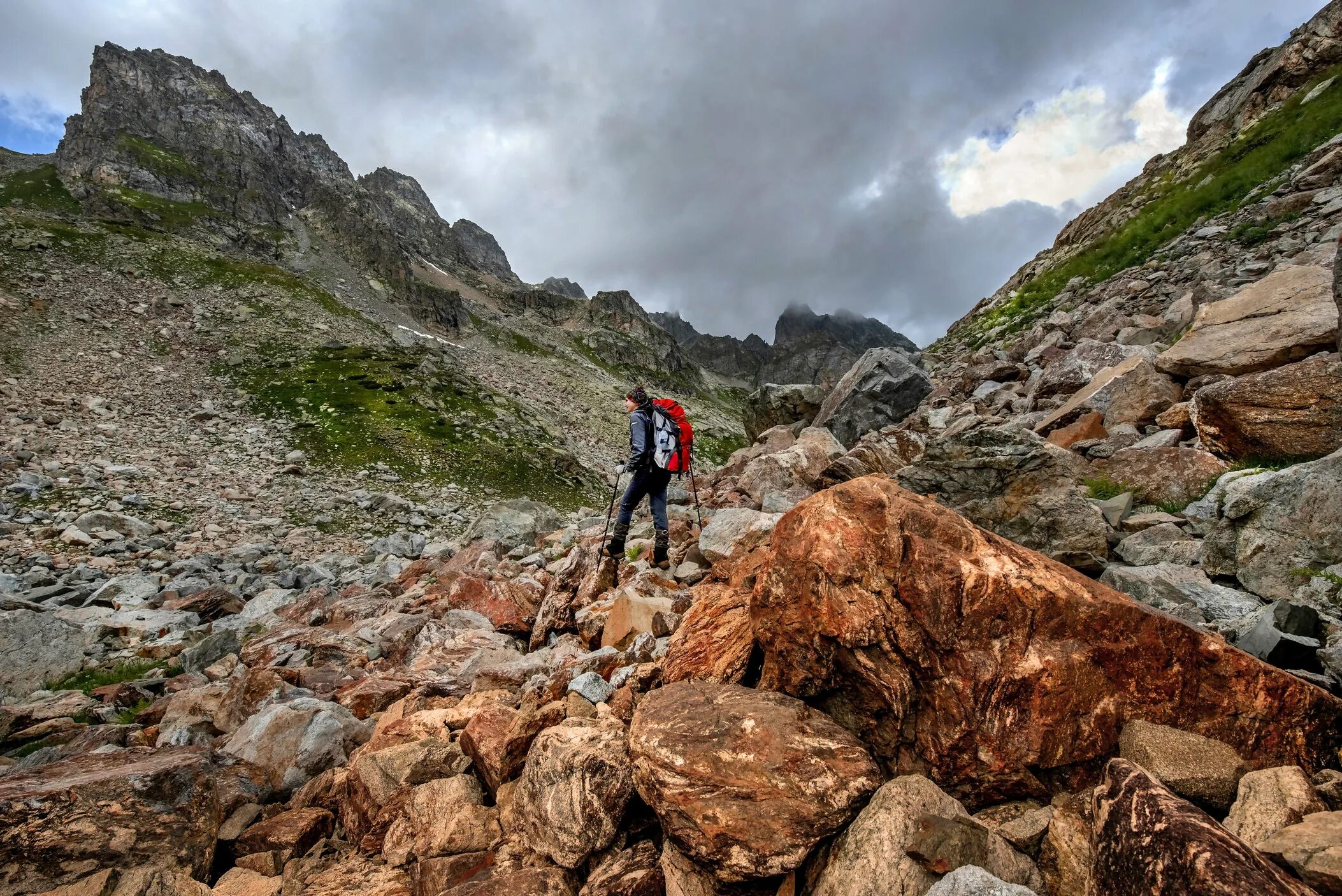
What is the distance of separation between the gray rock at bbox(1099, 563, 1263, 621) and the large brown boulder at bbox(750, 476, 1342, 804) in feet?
5.15

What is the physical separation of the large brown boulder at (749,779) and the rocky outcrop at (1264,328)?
9535 mm

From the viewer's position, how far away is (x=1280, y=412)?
23.0ft

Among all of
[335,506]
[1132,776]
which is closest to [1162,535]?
[1132,776]

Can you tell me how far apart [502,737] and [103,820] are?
311 cm

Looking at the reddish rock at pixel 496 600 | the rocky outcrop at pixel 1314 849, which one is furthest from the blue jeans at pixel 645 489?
the rocky outcrop at pixel 1314 849

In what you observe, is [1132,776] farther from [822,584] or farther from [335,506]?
[335,506]

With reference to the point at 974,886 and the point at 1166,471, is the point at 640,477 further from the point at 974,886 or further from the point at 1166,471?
the point at 974,886

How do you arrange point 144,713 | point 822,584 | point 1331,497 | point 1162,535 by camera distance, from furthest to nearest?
point 144,713 → point 1162,535 → point 1331,497 → point 822,584

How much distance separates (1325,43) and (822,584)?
163 ft

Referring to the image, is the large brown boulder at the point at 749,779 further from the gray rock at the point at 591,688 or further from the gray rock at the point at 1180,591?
the gray rock at the point at 1180,591

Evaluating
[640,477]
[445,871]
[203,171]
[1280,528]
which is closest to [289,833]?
[445,871]

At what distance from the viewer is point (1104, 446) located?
9797 millimetres

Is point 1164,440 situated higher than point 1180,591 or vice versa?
point 1164,440

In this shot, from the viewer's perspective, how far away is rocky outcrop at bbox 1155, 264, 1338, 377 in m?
8.12
